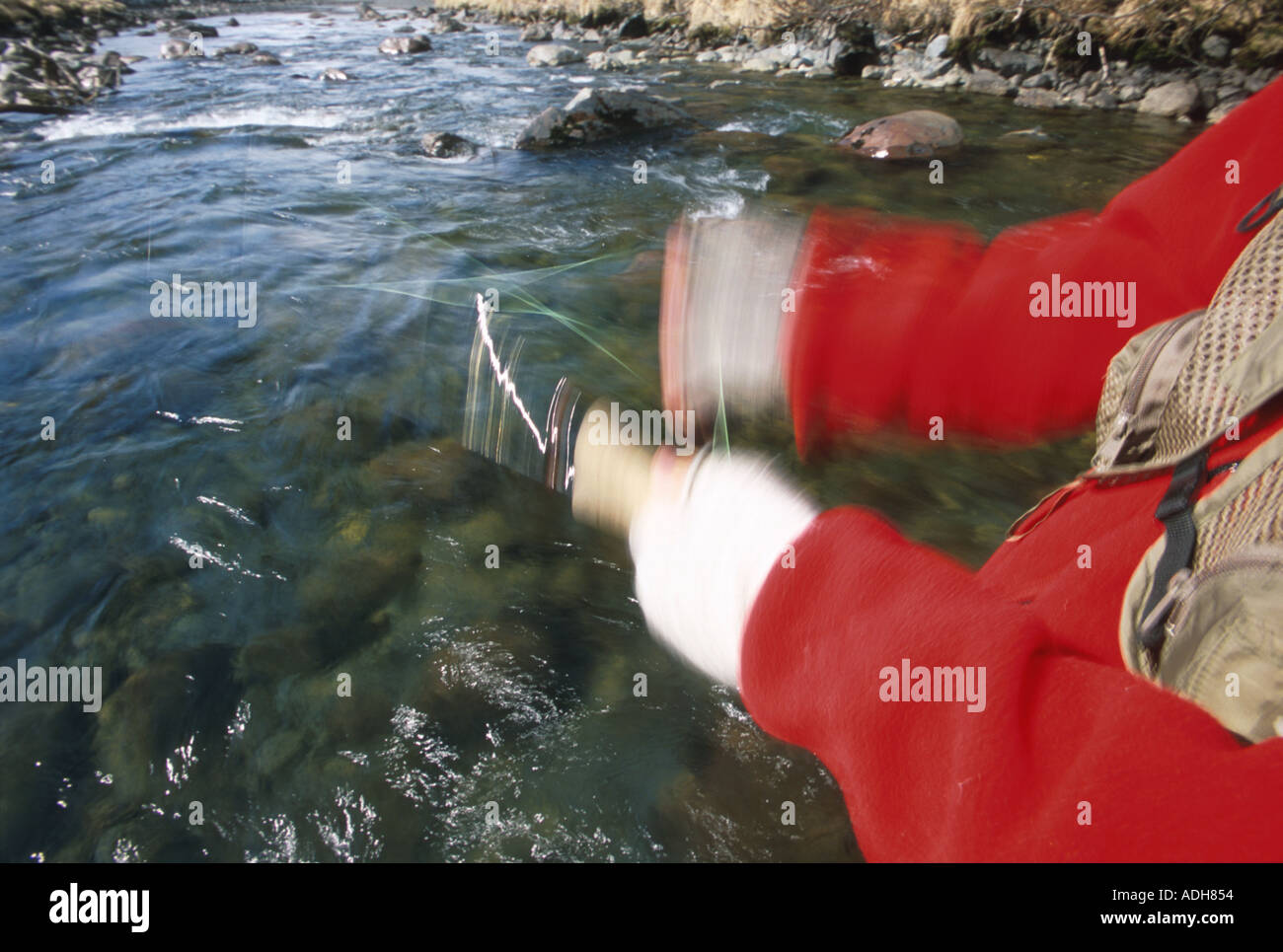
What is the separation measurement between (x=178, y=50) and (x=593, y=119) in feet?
46.1

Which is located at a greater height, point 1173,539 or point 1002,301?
point 1002,301

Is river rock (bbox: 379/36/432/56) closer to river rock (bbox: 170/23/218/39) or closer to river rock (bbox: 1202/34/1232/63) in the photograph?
river rock (bbox: 170/23/218/39)

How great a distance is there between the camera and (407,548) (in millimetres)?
2975

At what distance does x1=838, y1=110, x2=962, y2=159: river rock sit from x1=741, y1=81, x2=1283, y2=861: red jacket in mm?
6609

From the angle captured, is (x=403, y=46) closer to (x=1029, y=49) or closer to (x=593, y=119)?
(x=593, y=119)

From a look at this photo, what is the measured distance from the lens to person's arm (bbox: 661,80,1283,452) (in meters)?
1.79

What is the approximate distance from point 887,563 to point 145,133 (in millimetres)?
11365

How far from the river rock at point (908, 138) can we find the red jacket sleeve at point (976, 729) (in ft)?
26.8

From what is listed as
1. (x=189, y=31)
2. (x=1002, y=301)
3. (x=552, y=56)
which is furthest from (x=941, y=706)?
(x=189, y=31)

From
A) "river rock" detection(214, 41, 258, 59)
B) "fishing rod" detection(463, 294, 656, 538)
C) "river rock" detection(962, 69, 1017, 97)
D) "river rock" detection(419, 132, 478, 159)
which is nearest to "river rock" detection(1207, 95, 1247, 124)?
"river rock" detection(962, 69, 1017, 97)

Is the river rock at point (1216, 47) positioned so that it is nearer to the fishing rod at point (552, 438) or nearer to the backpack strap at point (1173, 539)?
the fishing rod at point (552, 438)

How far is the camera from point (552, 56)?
15.4 m

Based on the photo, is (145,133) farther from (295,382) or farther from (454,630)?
(454,630)
